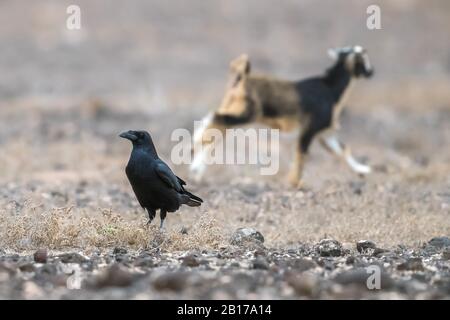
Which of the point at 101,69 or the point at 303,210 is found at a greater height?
the point at 101,69

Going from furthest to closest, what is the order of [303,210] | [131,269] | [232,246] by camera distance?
1. [303,210]
2. [232,246]
3. [131,269]

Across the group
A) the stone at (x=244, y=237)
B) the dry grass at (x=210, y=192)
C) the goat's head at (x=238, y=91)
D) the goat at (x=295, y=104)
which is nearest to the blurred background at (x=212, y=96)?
the dry grass at (x=210, y=192)

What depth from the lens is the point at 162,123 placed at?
18.7 metres

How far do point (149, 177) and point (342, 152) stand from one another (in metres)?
6.01

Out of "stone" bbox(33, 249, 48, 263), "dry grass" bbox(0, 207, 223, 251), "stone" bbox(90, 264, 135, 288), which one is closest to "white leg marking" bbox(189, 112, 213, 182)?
"dry grass" bbox(0, 207, 223, 251)

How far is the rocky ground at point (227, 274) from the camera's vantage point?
20.2 feet

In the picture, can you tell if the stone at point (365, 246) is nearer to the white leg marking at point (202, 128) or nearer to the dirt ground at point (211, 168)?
the dirt ground at point (211, 168)

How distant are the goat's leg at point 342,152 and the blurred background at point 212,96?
228 mm

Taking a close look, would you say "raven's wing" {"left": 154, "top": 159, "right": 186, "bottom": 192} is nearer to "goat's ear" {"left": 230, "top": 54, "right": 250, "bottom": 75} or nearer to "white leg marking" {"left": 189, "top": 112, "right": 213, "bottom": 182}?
"white leg marking" {"left": 189, "top": 112, "right": 213, "bottom": 182}

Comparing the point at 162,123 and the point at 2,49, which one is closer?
the point at 162,123

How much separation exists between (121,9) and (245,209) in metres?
25.1
